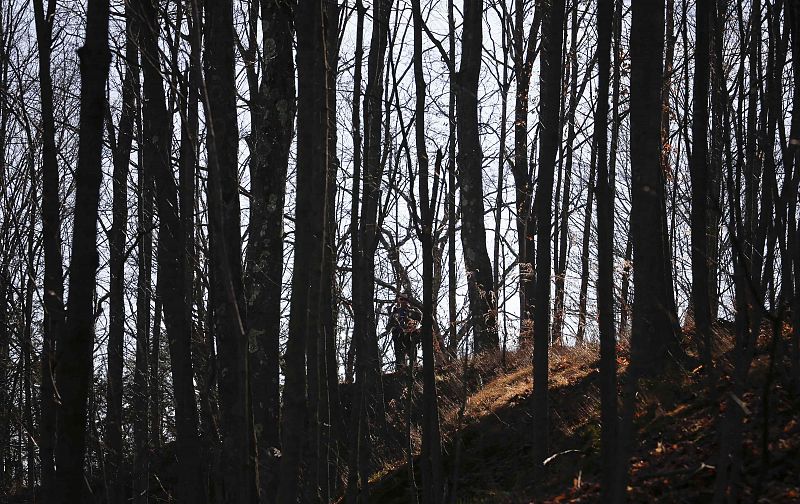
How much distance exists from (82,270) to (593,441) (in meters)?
4.68

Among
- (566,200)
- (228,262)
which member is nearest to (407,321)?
(228,262)

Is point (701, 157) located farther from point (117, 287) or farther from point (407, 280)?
point (117, 287)

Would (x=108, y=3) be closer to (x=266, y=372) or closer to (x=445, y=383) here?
(x=266, y=372)

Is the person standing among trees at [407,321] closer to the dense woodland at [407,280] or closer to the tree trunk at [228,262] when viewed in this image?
the dense woodland at [407,280]

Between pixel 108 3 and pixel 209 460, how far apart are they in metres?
8.42

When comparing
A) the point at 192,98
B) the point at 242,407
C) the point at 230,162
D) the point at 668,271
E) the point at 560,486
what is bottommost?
the point at 560,486

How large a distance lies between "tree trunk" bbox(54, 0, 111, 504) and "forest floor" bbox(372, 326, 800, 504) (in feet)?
9.72

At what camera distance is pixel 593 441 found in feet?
23.2

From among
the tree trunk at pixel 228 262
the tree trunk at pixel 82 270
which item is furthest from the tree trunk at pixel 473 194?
the tree trunk at pixel 82 270

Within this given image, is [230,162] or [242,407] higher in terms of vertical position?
[230,162]

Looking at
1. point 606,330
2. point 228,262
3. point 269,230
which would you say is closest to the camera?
point 606,330

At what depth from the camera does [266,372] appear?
7621mm

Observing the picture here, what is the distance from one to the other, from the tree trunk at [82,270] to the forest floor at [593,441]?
9.72ft

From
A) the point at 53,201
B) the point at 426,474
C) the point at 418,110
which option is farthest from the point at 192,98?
the point at 426,474
